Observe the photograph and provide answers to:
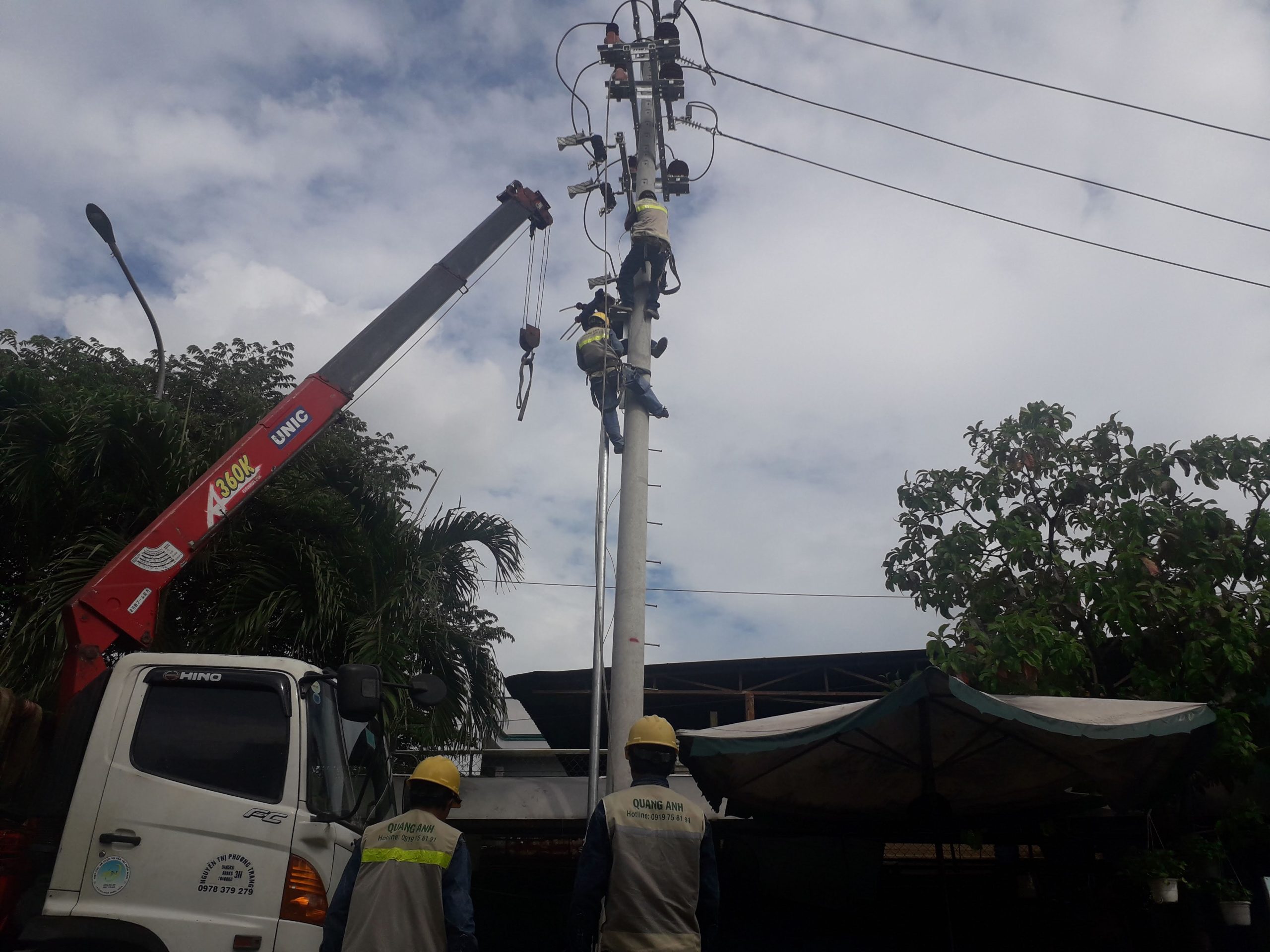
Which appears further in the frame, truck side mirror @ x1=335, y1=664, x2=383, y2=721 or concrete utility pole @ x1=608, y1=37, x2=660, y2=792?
concrete utility pole @ x1=608, y1=37, x2=660, y2=792

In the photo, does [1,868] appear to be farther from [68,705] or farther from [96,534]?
[96,534]

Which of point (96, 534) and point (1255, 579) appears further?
point (96, 534)

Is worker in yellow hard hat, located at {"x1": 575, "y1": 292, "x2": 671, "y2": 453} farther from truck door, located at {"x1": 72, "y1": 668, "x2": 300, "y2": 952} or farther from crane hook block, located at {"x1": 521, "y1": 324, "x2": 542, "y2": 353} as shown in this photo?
truck door, located at {"x1": 72, "y1": 668, "x2": 300, "y2": 952}

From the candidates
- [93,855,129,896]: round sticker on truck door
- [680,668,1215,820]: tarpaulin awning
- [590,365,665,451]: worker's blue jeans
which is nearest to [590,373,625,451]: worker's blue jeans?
[590,365,665,451]: worker's blue jeans

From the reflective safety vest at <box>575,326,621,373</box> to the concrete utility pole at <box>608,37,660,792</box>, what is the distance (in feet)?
0.60

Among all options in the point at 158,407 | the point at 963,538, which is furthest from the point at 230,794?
the point at 963,538

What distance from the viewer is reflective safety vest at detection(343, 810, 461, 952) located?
359 cm

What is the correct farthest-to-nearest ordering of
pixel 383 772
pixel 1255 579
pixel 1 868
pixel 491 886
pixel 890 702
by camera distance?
pixel 491 886 → pixel 1255 579 → pixel 383 772 → pixel 890 702 → pixel 1 868

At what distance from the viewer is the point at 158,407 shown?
27.5ft

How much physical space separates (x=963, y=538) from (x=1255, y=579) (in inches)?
80.3

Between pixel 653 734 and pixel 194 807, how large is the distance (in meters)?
2.26

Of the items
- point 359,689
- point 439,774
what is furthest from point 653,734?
point 359,689

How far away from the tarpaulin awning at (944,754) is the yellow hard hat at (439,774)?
1574mm

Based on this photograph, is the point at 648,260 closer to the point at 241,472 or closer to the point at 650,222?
the point at 650,222
